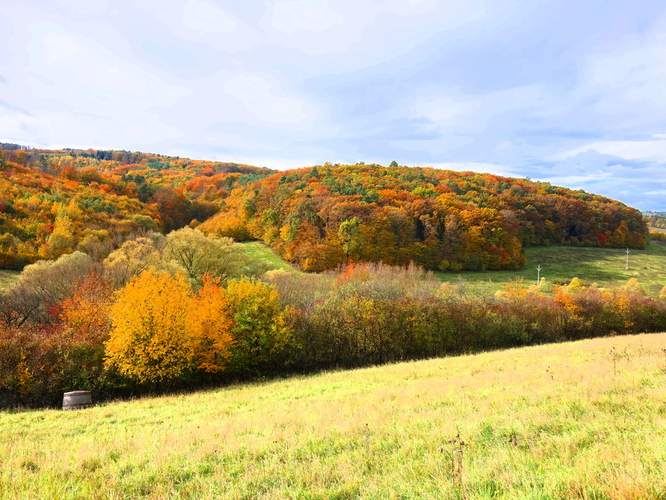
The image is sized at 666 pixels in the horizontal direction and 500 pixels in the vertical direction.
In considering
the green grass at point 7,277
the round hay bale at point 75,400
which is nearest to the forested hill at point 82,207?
the green grass at point 7,277

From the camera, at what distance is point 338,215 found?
79438 mm

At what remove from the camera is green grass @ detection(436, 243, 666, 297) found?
224ft

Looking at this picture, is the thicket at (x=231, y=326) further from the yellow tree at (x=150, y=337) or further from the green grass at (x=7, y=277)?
the green grass at (x=7, y=277)

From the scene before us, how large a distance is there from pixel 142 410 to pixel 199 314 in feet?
32.4

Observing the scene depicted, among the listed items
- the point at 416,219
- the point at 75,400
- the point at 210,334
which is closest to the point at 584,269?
the point at 416,219

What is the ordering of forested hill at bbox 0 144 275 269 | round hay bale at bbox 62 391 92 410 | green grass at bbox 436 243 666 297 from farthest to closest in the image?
1. green grass at bbox 436 243 666 297
2. forested hill at bbox 0 144 275 269
3. round hay bale at bbox 62 391 92 410

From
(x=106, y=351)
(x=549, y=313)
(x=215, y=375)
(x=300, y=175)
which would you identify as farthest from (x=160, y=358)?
(x=300, y=175)

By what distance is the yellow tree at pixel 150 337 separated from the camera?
23281 mm

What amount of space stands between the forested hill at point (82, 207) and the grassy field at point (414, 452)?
60.0m

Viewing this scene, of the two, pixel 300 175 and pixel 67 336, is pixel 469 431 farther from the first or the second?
pixel 300 175

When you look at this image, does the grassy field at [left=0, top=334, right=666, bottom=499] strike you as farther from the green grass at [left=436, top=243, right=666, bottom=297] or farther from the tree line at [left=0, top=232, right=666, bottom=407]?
the green grass at [left=436, top=243, right=666, bottom=297]

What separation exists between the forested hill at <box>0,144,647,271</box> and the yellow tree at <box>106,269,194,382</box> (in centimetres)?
4316

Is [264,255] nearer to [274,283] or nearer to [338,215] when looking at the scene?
[338,215]

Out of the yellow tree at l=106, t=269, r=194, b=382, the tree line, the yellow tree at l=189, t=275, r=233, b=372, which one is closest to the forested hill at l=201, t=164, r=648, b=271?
the tree line
